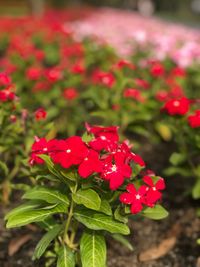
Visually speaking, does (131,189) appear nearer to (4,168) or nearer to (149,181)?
(149,181)

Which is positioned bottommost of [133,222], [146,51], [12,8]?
[12,8]

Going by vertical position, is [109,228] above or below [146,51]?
above

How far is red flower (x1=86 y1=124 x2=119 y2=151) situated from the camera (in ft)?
9.77

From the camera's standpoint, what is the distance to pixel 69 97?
5.86 meters

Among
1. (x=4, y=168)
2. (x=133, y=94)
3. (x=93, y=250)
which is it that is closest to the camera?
(x=93, y=250)

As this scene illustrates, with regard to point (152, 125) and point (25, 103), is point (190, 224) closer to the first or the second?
point (152, 125)

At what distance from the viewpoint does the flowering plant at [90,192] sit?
2.88 m

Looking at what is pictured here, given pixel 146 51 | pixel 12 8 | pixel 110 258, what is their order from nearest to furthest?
pixel 110 258 < pixel 146 51 < pixel 12 8

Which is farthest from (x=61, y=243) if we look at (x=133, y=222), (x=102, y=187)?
(x=133, y=222)

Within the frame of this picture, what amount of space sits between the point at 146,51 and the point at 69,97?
3.17 meters

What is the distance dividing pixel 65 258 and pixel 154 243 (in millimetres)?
1223

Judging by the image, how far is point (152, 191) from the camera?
3014 mm

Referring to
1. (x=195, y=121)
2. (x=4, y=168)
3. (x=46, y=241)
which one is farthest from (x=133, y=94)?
(x=46, y=241)

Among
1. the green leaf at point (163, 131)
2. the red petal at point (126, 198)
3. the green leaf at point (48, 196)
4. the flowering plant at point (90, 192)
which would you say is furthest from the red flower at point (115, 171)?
the green leaf at point (163, 131)
